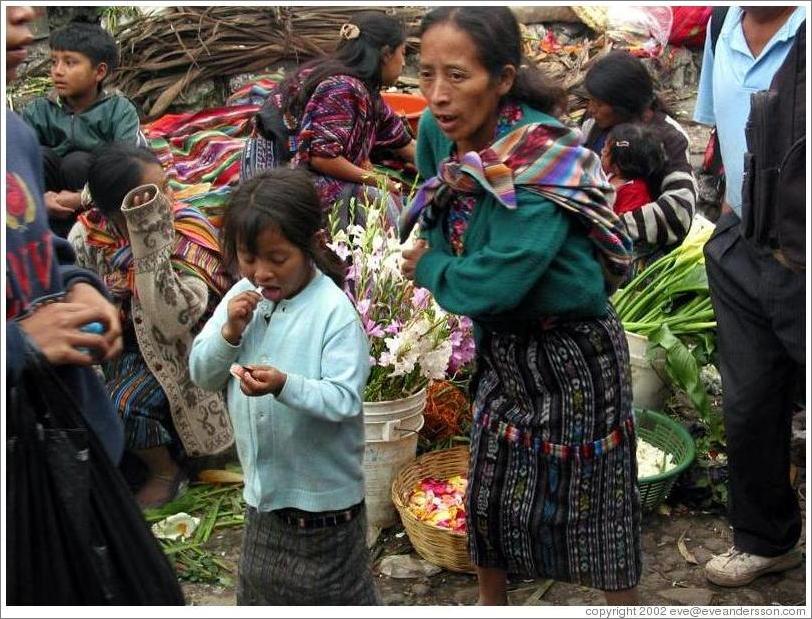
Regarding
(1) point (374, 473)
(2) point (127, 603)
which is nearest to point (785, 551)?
(1) point (374, 473)

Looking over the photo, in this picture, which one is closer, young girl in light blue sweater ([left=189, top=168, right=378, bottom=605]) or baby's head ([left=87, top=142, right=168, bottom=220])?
young girl in light blue sweater ([left=189, top=168, right=378, bottom=605])

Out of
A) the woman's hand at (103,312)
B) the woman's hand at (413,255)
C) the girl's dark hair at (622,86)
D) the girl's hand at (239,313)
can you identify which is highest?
the girl's dark hair at (622,86)

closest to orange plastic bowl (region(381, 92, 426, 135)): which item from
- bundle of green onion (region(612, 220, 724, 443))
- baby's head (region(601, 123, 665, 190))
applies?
baby's head (region(601, 123, 665, 190))

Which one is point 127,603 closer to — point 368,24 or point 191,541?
point 191,541

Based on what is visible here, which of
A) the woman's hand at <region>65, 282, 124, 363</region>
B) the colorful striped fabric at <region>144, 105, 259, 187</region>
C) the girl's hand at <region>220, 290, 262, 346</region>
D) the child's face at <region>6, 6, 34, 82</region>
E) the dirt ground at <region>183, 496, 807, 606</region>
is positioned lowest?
the dirt ground at <region>183, 496, 807, 606</region>

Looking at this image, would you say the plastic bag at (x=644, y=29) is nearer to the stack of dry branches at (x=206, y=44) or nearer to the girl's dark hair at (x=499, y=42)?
the stack of dry branches at (x=206, y=44)

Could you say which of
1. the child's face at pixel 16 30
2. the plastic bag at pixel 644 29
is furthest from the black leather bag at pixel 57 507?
the plastic bag at pixel 644 29

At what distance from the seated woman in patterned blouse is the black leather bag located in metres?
3.11

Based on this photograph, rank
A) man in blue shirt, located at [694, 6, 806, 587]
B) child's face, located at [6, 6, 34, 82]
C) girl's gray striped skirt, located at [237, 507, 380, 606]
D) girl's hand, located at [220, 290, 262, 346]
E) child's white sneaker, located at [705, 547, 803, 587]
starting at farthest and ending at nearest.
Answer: child's white sneaker, located at [705, 547, 803, 587] → man in blue shirt, located at [694, 6, 806, 587] → girl's gray striped skirt, located at [237, 507, 380, 606] → girl's hand, located at [220, 290, 262, 346] → child's face, located at [6, 6, 34, 82]

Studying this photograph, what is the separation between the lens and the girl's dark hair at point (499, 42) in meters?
2.71

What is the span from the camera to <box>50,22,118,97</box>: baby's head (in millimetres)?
5430

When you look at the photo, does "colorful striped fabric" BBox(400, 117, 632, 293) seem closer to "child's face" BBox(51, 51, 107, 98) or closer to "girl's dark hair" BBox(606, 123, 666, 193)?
"girl's dark hair" BBox(606, 123, 666, 193)

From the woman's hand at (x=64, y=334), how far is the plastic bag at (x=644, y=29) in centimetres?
703

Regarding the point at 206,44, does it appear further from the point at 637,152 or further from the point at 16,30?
the point at 16,30
